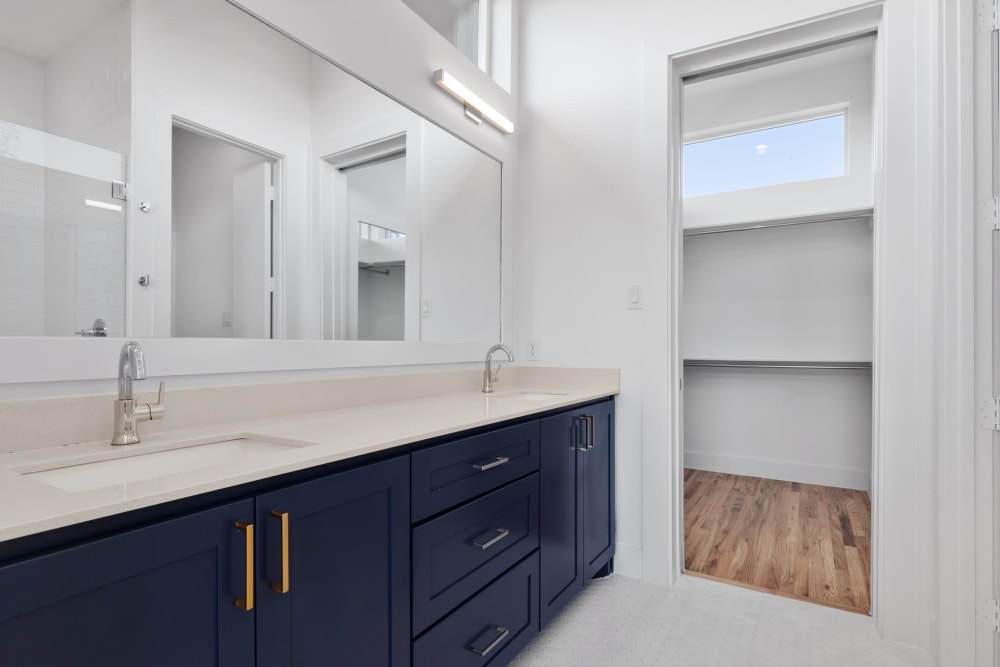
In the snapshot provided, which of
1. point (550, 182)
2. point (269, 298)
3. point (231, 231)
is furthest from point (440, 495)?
point (550, 182)

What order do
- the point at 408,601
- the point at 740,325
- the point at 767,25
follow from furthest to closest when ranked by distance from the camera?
the point at 740,325
the point at 767,25
the point at 408,601

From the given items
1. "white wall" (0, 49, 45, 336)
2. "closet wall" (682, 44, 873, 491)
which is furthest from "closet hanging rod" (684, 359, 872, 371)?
"white wall" (0, 49, 45, 336)

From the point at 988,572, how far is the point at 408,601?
1.75m

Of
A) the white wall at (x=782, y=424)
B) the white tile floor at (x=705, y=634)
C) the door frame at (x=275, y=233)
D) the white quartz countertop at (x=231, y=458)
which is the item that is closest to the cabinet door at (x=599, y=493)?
the white tile floor at (x=705, y=634)

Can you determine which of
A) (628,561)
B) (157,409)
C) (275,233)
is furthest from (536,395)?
(157,409)

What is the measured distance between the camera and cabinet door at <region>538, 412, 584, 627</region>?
5.75ft

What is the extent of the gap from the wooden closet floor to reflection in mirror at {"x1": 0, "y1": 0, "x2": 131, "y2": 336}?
250cm

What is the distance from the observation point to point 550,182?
2635 millimetres

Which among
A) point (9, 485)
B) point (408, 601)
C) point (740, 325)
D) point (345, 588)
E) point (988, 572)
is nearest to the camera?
point (9, 485)

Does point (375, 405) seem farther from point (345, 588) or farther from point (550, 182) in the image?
point (550, 182)

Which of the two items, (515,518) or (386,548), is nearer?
(386,548)

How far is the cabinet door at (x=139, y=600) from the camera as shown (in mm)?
625

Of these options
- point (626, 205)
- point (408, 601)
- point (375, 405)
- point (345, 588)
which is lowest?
point (408, 601)

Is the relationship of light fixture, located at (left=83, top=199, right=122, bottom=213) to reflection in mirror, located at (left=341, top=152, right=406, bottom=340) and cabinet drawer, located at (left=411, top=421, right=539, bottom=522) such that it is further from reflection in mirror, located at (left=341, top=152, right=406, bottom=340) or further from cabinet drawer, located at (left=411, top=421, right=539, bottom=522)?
cabinet drawer, located at (left=411, top=421, right=539, bottom=522)
